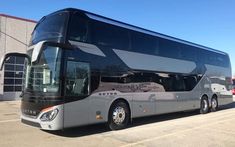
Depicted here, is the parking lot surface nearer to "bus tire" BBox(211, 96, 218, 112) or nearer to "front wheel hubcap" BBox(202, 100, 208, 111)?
"front wheel hubcap" BBox(202, 100, 208, 111)

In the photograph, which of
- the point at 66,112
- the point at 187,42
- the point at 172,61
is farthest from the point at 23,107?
the point at 187,42

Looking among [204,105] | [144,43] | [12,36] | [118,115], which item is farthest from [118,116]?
[12,36]

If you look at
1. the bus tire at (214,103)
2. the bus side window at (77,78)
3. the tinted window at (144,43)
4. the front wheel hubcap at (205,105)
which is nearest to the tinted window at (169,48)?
the tinted window at (144,43)

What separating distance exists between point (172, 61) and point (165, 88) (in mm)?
1406

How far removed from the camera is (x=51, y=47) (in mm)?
8031

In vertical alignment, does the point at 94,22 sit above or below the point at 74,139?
above

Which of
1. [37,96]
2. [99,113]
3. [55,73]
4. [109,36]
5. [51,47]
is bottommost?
[99,113]

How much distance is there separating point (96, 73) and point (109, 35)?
1583 mm

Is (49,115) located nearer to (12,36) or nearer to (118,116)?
(118,116)

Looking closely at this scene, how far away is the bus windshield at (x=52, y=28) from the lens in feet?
27.3

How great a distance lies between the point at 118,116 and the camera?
972 cm

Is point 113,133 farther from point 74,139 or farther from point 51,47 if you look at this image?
point 51,47

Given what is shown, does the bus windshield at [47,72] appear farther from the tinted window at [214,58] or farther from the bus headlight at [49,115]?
the tinted window at [214,58]

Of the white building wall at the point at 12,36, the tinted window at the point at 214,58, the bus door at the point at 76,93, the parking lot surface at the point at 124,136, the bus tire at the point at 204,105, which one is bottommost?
the parking lot surface at the point at 124,136
